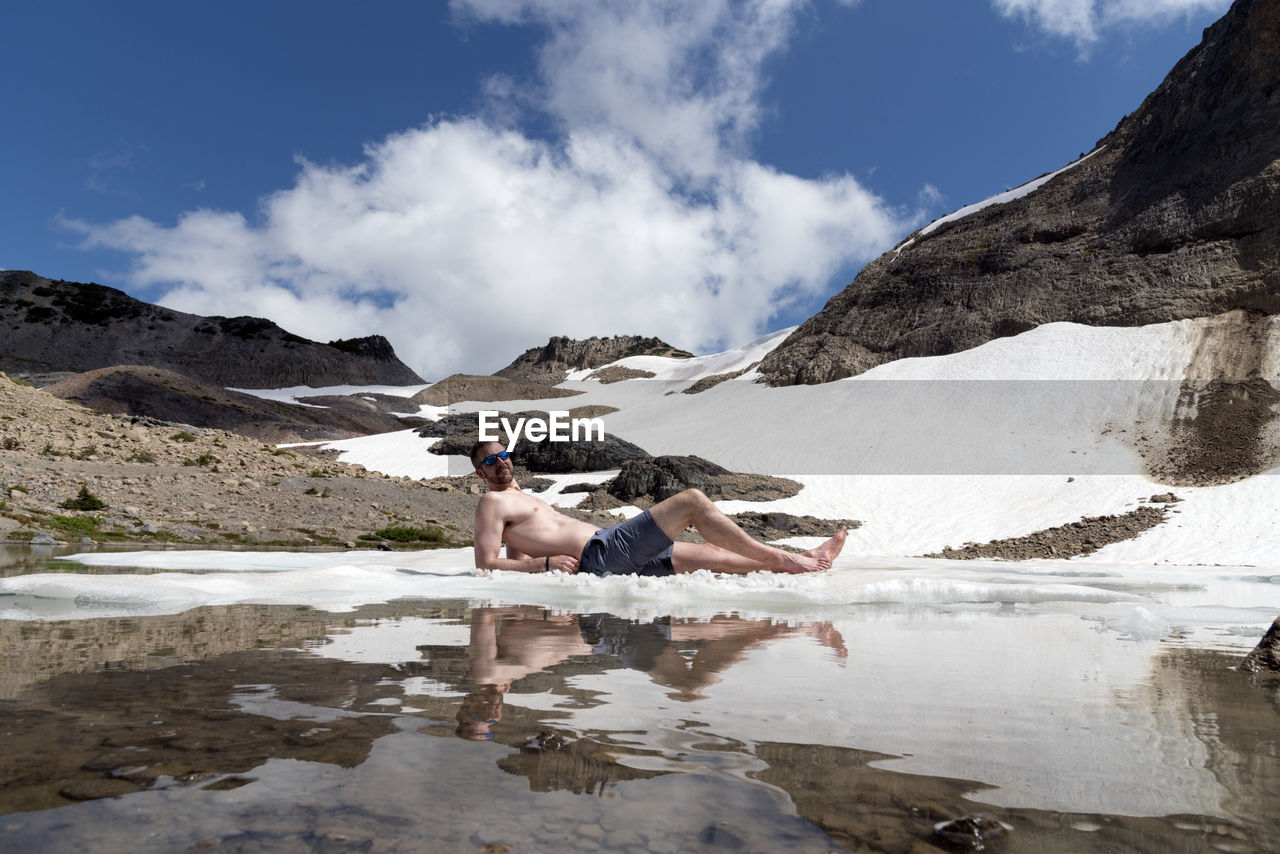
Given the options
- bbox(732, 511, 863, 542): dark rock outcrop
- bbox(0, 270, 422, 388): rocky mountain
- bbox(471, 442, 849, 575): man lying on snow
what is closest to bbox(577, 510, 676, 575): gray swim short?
bbox(471, 442, 849, 575): man lying on snow

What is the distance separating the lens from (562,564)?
198 inches

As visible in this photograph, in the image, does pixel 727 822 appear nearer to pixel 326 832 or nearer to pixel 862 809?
pixel 862 809

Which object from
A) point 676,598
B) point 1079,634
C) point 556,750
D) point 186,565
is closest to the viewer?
point 556,750

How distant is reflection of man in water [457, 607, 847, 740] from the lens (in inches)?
80.5

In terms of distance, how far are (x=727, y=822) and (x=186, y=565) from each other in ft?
21.2

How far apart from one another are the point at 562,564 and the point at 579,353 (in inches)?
3923

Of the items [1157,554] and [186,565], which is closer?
[186,565]

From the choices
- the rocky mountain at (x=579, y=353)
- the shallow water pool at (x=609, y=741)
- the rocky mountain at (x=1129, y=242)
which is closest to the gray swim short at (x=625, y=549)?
the shallow water pool at (x=609, y=741)

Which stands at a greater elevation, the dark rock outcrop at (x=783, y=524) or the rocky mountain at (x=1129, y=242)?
the rocky mountain at (x=1129, y=242)

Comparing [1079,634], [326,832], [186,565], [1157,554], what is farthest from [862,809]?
[1157,554]

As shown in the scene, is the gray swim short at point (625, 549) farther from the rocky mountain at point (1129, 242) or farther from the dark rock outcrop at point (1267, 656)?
the rocky mountain at point (1129, 242)

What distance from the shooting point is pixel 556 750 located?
1.48m

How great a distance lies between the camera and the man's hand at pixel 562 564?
502 centimetres

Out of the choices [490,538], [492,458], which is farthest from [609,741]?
[492,458]
